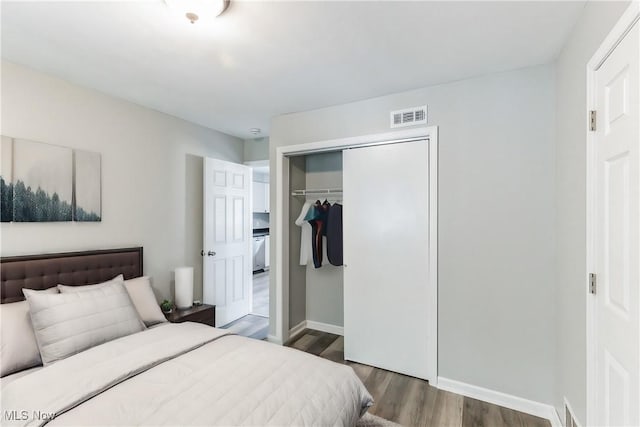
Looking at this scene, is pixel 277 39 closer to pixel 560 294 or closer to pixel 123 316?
pixel 123 316

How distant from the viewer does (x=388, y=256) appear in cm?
273

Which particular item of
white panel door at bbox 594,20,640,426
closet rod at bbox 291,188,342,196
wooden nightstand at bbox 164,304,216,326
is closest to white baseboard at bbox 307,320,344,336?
wooden nightstand at bbox 164,304,216,326

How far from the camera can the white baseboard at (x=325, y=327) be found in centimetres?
360

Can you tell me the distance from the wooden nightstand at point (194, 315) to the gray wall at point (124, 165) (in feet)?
1.35

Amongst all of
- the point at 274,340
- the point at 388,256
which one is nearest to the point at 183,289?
the point at 274,340

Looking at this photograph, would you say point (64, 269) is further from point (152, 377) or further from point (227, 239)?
point (227, 239)

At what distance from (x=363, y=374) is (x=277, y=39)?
2.72m

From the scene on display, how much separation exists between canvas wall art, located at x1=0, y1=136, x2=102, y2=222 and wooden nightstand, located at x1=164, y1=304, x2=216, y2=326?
1091 millimetres

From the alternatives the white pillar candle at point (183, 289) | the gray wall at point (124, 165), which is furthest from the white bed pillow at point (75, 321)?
the white pillar candle at point (183, 289)

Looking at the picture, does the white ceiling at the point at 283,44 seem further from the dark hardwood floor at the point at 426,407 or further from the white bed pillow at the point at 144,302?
the dark hardwood floor at the point at 426,407

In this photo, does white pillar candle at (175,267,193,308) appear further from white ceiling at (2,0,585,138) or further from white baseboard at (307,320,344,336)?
white ceiling at (2,0,585,138)

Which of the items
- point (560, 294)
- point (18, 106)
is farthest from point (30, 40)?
point (560, 294)

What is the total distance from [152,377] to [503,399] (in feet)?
7.76

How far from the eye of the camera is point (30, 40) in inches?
73.4
